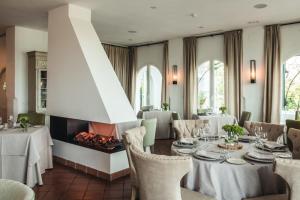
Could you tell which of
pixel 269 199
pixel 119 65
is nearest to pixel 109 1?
pixel 269 199

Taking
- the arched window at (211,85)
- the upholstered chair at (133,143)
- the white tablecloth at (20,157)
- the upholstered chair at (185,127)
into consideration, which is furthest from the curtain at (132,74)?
the upholstered chair at (133,143)

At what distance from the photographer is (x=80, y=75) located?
14.8ft

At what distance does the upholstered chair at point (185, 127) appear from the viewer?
381cm

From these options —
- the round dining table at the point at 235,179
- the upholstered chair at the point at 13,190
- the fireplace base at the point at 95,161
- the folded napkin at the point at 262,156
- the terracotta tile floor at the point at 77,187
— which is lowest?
the terracotta tile floor at the point at 77,187

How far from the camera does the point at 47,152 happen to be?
14.1 feet

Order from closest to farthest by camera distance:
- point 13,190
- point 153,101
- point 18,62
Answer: point 13,190 < point 18,62 < point 153,101

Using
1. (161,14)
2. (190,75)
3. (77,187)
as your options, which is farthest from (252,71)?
(77,187)

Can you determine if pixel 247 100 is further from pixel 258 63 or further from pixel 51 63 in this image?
pixel 51 63

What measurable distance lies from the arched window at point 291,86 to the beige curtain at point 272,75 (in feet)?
0.94

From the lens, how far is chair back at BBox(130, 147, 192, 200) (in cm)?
196

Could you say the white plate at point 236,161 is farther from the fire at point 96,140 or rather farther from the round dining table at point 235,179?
the fire at point 96,140

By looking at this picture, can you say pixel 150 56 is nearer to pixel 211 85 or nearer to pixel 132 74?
pixel 132 74

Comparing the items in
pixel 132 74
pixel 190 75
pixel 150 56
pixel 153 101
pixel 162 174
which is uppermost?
pixel 150 56

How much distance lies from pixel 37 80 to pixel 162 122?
11.3ft
